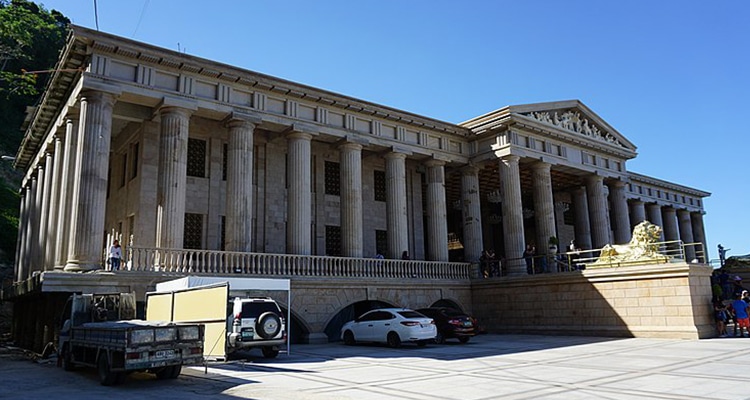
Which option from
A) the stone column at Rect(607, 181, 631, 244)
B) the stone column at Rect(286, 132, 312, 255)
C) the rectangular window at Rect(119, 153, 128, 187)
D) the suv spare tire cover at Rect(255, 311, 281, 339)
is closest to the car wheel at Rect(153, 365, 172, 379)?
the suv spare tire cover at Rect(255, 311, 281, 339)

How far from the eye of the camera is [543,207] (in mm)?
30562

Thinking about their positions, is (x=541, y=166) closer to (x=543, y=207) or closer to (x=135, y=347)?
(x=543, y=207)

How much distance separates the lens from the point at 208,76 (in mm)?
22641

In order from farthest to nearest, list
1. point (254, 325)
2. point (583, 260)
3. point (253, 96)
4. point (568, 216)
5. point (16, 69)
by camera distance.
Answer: point (16, 69)
point (568, 216)
point (583, 260)
point (253, 96)
point (254, 325)

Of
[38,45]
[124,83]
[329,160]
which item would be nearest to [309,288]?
[329,160]

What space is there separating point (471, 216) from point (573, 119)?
29.6ft

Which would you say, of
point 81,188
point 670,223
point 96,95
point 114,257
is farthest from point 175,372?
point 670,223

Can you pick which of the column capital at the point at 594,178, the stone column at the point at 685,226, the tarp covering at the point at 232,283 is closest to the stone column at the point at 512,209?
the column capital at the point at 594,178

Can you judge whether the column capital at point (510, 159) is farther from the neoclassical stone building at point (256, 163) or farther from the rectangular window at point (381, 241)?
the rectangular window at point (381, 241)

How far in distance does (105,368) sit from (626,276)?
63.3 feet

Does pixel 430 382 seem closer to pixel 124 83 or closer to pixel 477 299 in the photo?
pixel 124 83

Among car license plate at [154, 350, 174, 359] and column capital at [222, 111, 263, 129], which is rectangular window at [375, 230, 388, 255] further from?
car license plate at [154, 350, 174, 359]

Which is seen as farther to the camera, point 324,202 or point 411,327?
point 324,202

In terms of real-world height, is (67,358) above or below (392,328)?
below
